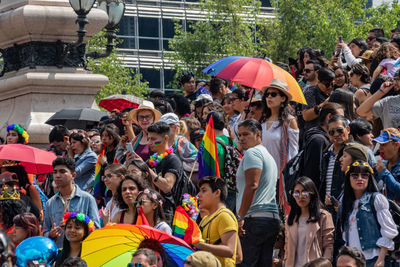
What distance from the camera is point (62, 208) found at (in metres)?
11.1

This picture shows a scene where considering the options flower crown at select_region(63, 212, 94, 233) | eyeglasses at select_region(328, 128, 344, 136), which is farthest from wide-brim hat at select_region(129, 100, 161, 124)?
flower crown at select_region(63, 212, 94, 233)

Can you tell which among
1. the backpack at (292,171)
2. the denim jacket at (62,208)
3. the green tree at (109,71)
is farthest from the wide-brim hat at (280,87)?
the green tree at (109,71)

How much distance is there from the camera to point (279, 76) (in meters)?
12.1

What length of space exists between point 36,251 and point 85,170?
3.96 metres

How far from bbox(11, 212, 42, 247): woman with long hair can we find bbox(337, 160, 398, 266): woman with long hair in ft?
10.2

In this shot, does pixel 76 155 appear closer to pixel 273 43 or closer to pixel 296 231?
pixel 296 231

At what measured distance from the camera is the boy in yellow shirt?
905 cm

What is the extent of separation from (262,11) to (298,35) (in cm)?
1856

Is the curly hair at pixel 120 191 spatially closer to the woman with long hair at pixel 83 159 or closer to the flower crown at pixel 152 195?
the flower crown at pixel 152 195

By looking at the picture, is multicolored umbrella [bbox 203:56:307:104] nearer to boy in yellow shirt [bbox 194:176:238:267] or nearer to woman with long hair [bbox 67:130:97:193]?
woman with long hair [bbox 67:130:97:193]

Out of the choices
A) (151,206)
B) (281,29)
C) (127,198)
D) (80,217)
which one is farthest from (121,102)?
(281,29)

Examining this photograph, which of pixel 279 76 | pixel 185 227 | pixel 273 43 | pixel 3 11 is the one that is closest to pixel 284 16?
pixel 273 43

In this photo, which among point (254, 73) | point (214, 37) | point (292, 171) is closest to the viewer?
point (292, 171)

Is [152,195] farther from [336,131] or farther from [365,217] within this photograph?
[336,131]
